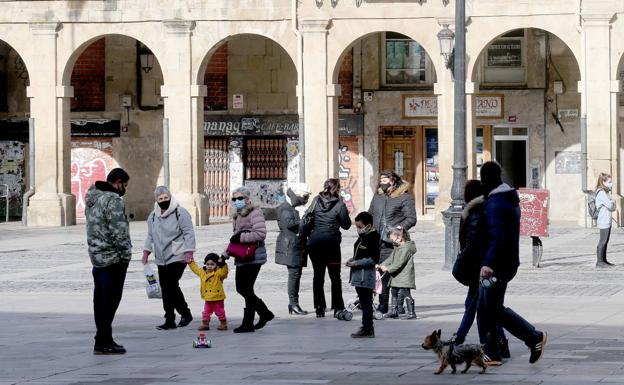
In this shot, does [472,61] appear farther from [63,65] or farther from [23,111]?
[23,111]

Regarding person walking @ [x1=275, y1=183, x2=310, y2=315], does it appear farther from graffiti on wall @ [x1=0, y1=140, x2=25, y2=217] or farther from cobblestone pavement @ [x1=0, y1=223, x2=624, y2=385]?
graffiti on wall @ [x1=0, y1=140, x2=25, y2=217]

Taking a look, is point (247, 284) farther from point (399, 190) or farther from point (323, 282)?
point (399, 190)

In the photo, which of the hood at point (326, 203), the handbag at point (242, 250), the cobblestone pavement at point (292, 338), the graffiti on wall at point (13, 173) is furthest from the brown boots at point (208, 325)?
the graffiti on wall at point (13, 173)

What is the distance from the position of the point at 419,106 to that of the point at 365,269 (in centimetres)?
2712

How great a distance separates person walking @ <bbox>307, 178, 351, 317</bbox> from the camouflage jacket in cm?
367

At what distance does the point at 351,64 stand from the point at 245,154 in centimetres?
359

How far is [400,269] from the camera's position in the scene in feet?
60.8

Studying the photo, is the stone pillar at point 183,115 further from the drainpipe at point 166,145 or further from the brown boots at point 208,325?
the brown boots at point 208,325

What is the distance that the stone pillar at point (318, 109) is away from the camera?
40344 millimetres

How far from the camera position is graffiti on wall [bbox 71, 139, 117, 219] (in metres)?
45.1

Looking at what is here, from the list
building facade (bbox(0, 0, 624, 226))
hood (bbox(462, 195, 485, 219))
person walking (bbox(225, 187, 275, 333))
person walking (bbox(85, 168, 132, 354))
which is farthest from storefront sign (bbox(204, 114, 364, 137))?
hood (bbox(462, 195, 485, 219))

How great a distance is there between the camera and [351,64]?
44125mm

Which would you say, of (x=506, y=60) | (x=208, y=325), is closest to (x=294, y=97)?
(x=506, y=60)

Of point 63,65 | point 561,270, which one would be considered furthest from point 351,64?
point 561,270
